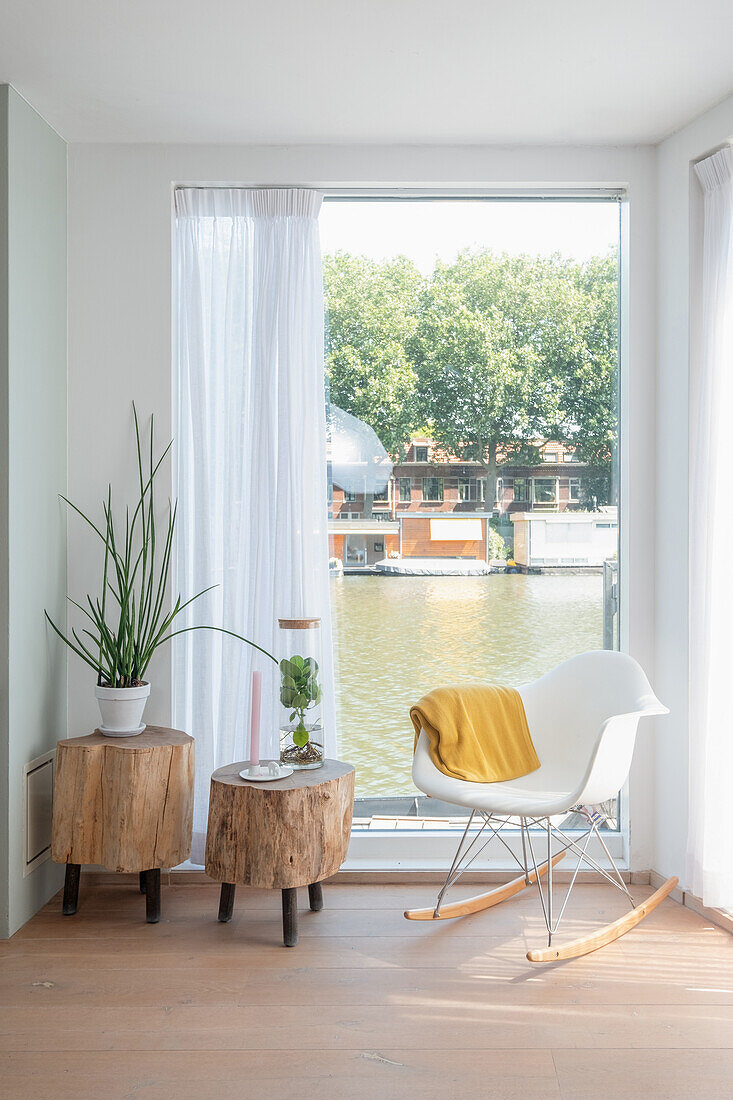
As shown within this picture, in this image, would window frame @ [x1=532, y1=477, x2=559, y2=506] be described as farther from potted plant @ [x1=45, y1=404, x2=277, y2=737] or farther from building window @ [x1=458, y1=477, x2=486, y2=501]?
potted plant @ [x1=45, y1=404, x2=277, y2=737]

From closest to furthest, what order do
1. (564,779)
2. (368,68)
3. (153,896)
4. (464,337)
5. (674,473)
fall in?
(368,68), (153,896), (564,779), (674,473), (464,337)

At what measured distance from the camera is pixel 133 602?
3402mm

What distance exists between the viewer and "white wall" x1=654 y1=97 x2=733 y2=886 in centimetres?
326

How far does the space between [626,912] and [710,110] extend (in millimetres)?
2818

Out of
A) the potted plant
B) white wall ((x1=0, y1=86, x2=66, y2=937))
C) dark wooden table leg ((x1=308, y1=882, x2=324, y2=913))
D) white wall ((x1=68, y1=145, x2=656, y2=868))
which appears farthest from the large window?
white wall ((x1=0, y1=86, x2=66, y2=937))

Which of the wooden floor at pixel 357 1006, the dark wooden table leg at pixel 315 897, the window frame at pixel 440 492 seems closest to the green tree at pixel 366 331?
the window frame at pixel 440 492

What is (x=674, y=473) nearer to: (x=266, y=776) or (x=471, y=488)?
(x=471, y=488)

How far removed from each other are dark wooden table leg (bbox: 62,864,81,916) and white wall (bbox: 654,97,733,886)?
7.07 ft

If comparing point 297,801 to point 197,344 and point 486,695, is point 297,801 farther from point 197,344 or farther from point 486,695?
point 197,344

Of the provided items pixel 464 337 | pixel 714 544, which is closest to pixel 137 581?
pixel 464 337

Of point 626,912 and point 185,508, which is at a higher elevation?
point 185,508

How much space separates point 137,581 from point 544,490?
1.65m

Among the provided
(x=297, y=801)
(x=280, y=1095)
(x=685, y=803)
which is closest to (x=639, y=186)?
(x=685, y=803)

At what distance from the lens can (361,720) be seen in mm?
3611
